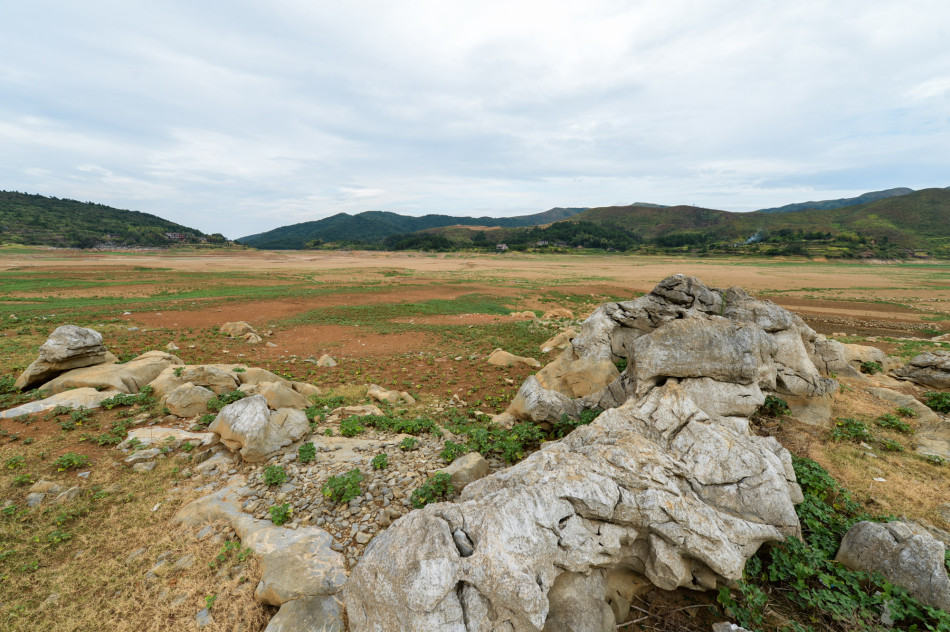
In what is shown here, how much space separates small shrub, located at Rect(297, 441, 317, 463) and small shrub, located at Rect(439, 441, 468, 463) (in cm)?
352

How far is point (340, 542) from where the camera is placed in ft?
22.9

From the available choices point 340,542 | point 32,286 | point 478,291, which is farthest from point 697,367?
point 32,286

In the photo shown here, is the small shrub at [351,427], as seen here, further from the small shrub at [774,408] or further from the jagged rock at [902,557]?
the small shrub at [774,408]

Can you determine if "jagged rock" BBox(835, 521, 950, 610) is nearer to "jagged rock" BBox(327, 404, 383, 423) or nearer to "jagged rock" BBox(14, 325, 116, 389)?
"jagged rock" BBox(327, 404, 383, 423)

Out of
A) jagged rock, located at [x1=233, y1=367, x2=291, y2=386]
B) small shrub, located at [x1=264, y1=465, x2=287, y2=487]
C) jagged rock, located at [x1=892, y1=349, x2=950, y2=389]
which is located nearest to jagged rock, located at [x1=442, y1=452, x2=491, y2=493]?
small shrub, located at [x1=264, y1=465, x2=287, y2=487]

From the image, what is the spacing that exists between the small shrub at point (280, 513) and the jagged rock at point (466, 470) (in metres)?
3.55

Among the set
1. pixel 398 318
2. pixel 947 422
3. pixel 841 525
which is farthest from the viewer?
pixel 398 318

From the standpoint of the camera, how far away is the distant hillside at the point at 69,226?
12769 centimetres

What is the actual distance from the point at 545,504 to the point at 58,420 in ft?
50.8

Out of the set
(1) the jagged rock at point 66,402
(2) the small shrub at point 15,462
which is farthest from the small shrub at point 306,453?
(1) the jagged rock at point 66,402

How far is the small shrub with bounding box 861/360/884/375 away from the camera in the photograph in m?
17.0

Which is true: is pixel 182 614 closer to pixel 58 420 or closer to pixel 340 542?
pixel 340 542

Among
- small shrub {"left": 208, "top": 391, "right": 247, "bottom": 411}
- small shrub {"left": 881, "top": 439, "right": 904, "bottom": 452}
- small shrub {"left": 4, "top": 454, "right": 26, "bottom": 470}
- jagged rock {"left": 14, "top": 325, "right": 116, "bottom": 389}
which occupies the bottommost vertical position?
small shrub {"left": 881, "top": 439, "right": 904, "bottom": 452}

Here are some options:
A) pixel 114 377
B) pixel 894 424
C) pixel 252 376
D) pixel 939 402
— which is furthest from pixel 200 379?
pixel 939 402
